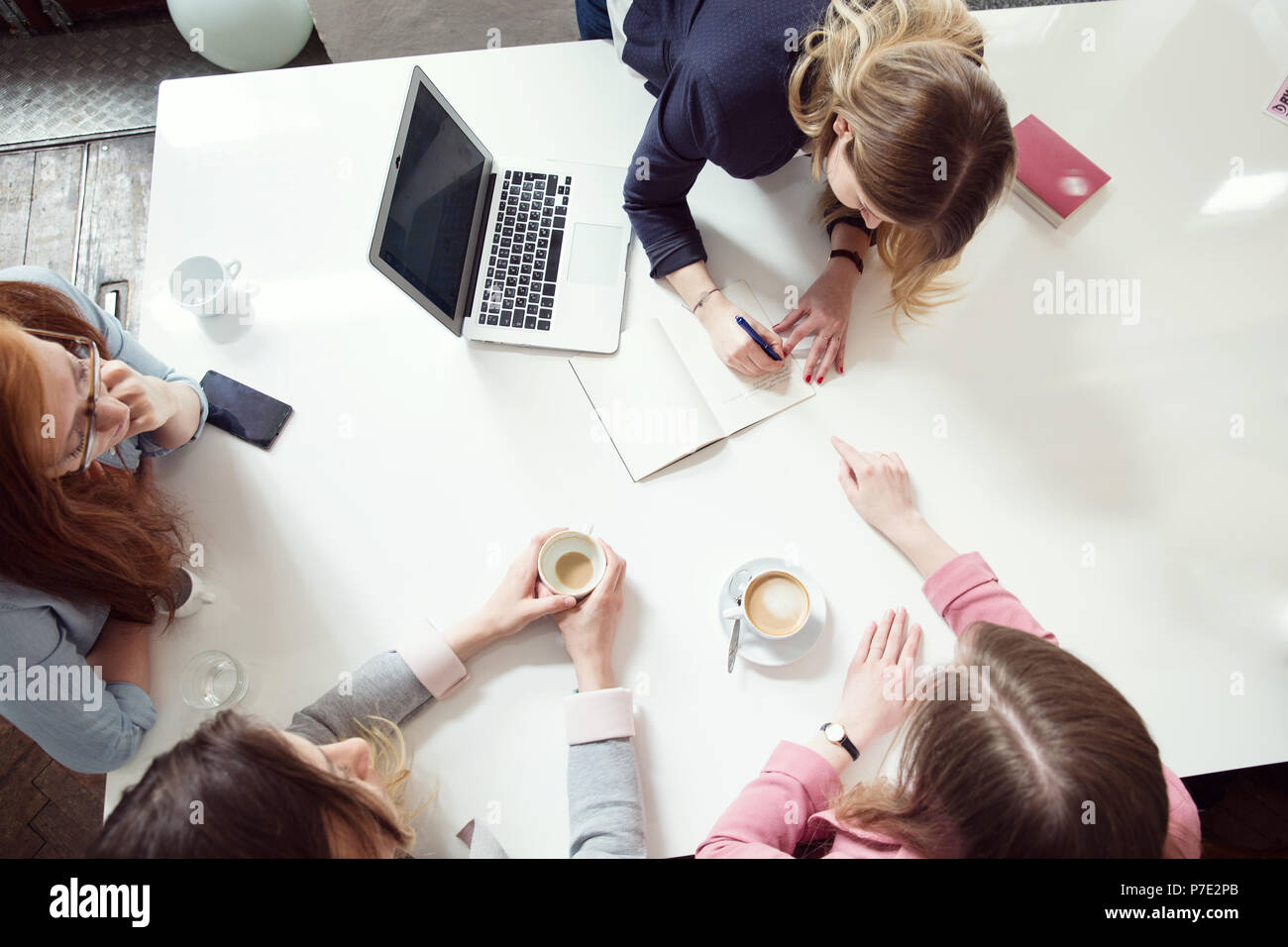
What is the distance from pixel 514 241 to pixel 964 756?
99 cm

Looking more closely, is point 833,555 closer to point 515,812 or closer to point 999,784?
point 999,784

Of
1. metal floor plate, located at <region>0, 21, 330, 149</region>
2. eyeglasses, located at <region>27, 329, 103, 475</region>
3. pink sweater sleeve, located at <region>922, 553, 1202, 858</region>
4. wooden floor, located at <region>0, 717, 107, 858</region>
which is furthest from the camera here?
metal floor plate, located at <region>0, 21, 330, 149</region>

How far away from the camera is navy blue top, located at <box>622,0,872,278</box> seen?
1068 mm

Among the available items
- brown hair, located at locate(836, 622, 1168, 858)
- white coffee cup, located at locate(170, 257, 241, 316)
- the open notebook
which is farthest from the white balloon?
brown hair, located at locate(836, 622, 1168, 858)

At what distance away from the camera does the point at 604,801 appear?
1.03m

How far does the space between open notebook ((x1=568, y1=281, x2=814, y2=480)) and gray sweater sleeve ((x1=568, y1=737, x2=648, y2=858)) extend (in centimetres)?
40

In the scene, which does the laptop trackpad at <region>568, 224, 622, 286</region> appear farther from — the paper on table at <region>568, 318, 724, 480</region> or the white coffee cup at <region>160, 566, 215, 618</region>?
the white coffee cup at <region>160, 566, 215, 618</region>

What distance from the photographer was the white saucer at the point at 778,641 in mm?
1126

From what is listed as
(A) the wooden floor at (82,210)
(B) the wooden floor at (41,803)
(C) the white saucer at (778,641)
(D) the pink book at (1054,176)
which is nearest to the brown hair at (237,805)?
(C) the white saucer at (778,641)

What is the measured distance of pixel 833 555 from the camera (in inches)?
46.9

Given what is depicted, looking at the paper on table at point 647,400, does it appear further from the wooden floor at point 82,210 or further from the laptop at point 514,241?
the wooden floor at point 82,210
